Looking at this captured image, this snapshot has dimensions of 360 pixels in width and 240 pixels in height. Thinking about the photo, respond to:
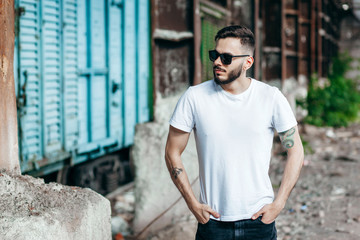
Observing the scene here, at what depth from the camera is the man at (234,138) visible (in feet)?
7.84

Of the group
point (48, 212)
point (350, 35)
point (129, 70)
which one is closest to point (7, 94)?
point (48, 212)

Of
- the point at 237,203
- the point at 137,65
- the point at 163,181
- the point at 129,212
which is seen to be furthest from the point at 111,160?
the point at 237,203

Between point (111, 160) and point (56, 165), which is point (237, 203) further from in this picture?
point (111, 160)

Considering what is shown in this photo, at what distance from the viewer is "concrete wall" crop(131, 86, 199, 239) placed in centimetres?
474

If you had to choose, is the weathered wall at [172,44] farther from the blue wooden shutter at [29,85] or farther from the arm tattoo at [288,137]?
the arm tattoo at [288,137]

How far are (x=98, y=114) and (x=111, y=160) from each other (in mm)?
893

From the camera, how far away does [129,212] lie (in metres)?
5.89

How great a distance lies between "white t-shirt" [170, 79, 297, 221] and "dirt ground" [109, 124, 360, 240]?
2.18m

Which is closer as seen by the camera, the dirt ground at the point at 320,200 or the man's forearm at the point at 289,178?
the man's forearm at the point at 289,178

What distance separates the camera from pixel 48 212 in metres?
2.36

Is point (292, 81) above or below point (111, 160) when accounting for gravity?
above

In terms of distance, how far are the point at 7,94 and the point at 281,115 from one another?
1.39 m

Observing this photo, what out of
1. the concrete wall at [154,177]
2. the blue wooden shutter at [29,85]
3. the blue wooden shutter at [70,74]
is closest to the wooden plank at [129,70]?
the blue wooden shutter at [70,74]

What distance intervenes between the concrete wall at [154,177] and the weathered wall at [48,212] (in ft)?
6.61
